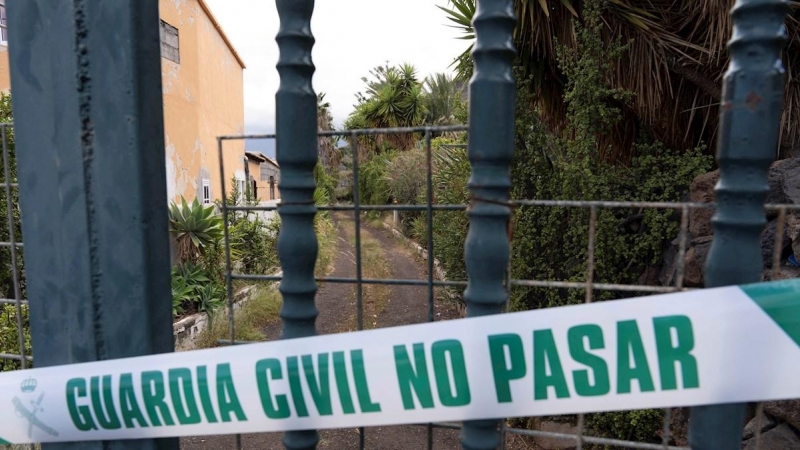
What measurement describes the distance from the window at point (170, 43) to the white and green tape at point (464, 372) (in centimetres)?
812

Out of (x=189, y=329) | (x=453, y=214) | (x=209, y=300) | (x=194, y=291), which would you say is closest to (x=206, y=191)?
(x=194, y=291)

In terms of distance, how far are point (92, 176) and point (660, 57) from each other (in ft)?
12.1

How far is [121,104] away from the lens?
1.04 meters

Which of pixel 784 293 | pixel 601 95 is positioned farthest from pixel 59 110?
pixel 601 95

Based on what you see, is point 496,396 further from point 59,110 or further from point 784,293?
point 59,110

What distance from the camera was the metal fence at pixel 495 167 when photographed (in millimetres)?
808

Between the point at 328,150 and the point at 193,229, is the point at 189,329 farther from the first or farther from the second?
the point at 328,150

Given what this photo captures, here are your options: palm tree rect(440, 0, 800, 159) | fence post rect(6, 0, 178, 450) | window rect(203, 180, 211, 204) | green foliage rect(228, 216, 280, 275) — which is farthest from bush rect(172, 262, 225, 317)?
fence post rect(6, 0, 178, 450)

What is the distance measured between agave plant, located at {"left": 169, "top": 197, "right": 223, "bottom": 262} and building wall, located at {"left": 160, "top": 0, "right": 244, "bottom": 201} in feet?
3.56

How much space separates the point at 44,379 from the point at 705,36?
4.15m

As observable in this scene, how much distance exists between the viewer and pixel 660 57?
3.50 m

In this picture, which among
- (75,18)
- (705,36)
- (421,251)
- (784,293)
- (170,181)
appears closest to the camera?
(784,293)

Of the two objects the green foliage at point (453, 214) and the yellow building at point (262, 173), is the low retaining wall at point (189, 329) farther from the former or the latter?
the yellow building at point (262, 173)

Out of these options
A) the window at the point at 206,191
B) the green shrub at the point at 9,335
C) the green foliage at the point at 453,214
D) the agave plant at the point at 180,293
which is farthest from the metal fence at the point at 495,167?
the window at the point at 206,191
